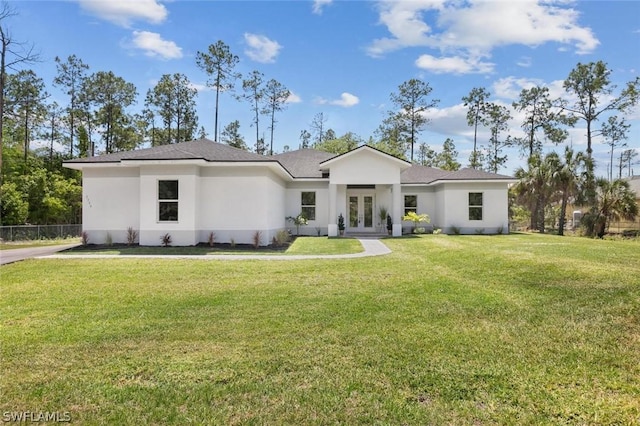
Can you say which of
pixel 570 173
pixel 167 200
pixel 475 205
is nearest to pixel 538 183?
pixel 570 173

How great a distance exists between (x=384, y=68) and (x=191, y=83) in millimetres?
25062

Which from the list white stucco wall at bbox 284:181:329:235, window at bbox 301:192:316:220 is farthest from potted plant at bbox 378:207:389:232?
window at bbox 301:192:316:220

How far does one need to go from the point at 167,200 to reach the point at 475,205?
17.8 metres

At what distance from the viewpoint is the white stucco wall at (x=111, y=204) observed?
17.3 metres

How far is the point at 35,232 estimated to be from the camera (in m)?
23.5

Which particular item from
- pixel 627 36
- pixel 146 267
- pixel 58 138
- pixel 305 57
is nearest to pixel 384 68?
pixel 305 57

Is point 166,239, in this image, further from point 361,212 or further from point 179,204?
point 361,212

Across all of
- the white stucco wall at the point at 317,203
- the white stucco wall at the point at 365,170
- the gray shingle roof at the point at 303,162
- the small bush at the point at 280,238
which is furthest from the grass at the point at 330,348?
the gray shingle roof at the point at 303,162

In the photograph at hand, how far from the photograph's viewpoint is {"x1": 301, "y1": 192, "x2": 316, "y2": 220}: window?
Answer: 23578 millimetres

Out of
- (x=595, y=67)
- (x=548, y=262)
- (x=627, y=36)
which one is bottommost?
(x=548, y=262)

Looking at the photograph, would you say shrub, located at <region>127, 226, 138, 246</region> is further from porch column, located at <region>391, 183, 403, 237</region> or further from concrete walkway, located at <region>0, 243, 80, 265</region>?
porch column, located at <region>391, 183, 403, 237</region>

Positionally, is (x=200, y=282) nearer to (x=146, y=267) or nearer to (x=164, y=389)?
(x=146, y=267)

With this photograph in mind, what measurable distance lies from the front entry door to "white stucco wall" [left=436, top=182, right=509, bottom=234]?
4604mm

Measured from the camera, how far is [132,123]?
39781mm
